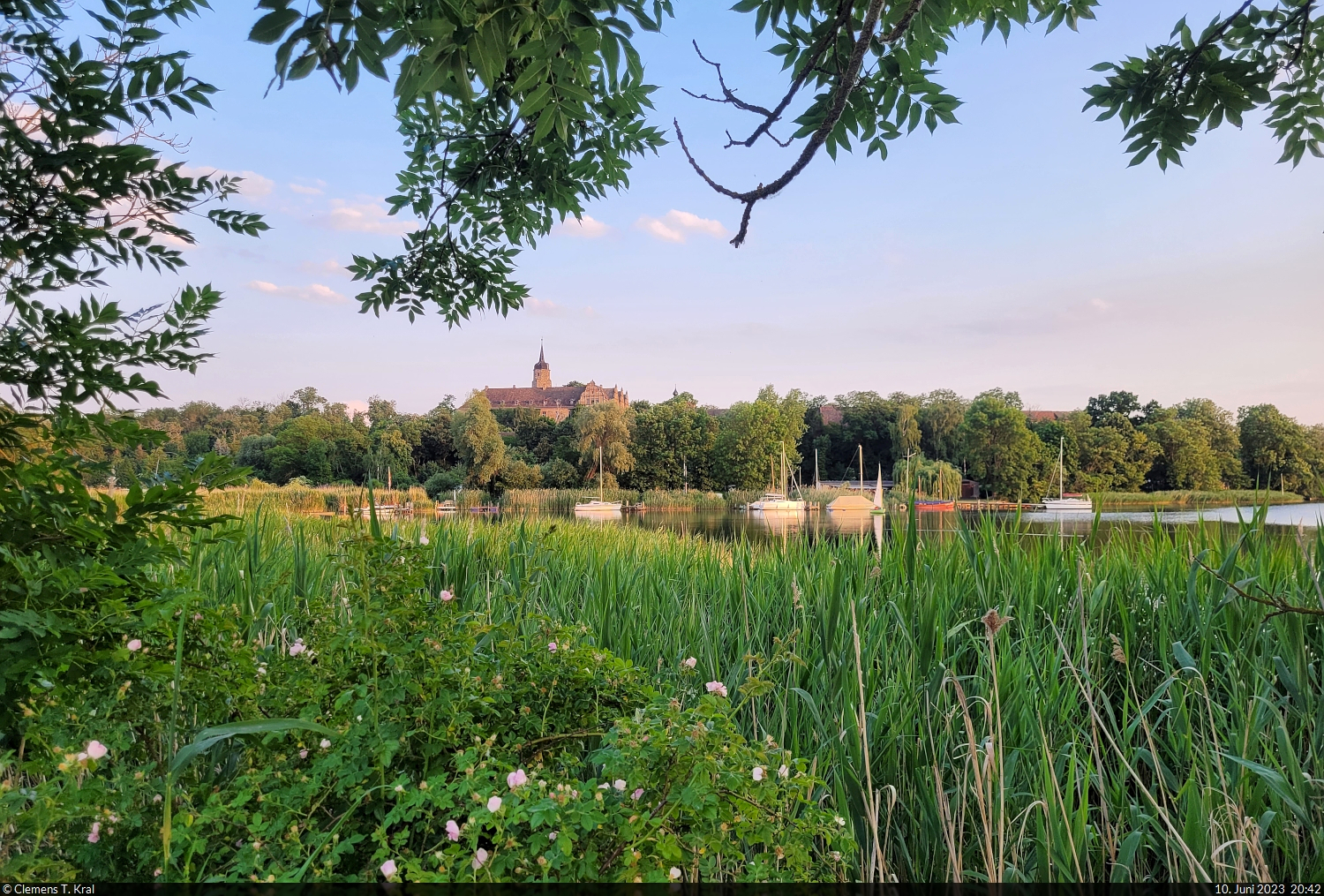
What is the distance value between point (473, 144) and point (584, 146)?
0.56 metres

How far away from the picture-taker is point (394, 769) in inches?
53.5

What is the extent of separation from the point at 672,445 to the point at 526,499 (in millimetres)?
20773

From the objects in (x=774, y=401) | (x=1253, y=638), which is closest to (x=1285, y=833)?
(x=1253, y=638)

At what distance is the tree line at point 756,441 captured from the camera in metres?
29.5

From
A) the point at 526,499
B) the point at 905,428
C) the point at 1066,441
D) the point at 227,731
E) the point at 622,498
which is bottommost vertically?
the point at 622,498

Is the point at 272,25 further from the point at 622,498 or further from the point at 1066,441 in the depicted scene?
the point at 1066,441

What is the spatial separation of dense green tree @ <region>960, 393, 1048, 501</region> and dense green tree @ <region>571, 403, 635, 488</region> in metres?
22.5

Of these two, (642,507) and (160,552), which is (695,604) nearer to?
(160,552)

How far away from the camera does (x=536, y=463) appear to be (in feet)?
133

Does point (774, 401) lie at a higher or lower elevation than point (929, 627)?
higher

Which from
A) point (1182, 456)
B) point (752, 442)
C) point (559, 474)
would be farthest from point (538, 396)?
point (1182, 456)

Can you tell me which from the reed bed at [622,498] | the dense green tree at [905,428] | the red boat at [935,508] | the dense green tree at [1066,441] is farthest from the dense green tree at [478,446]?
the dense green tree at [1066,441]

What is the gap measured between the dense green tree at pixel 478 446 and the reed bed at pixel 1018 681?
31644 mm

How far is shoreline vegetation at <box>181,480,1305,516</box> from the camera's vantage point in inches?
356
